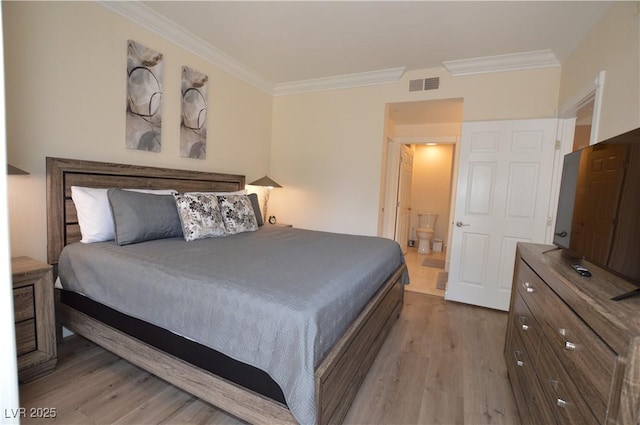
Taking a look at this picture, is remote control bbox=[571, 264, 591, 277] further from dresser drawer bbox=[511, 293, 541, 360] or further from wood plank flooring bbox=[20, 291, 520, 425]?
wood plank flooring bbox=[20, 291, 520, 425]

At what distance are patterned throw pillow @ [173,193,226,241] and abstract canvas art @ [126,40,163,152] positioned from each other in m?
0.68

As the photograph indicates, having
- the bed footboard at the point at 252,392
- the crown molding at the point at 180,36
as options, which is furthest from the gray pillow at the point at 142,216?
the crown molding at the point at 180,36

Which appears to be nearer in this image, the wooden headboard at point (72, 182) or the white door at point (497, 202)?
the wooden headboard at point (72, 182)

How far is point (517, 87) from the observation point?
3113mm

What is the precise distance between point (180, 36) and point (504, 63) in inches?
130

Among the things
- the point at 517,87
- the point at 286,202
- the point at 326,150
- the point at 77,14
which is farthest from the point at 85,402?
the point at 517,87

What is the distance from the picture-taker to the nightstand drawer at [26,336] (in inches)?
67.5

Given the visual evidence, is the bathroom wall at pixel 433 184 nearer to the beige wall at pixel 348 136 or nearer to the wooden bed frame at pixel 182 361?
the beige wall at pixel 348 136

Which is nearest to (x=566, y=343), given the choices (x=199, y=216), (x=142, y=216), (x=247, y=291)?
(x=247, y=291)

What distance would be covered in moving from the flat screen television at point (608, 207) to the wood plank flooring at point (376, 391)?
105 centimetres

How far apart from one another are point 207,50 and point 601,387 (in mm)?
3795

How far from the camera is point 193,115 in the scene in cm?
314

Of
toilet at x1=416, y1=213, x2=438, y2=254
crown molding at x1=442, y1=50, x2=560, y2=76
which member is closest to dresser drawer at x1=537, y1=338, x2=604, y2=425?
crown molding at x1=442, y1=50, x2=560, y2=76

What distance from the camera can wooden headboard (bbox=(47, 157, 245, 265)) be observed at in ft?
6.93
